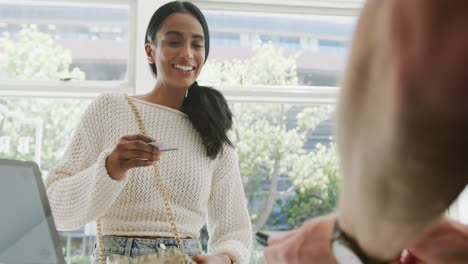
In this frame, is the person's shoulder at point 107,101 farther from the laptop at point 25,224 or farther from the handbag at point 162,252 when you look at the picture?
the laptop at point 25,224

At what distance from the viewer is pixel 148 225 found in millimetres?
1345

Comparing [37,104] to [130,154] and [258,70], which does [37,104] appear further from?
[130,154]

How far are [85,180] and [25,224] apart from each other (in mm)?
471

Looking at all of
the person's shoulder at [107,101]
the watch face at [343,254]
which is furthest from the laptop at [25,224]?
the person's shoulder at [107,101]

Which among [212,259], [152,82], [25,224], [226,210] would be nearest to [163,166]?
[226,210]

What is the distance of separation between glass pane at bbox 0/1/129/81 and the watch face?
273 cm

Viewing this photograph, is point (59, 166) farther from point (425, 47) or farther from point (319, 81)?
point (319, 81)

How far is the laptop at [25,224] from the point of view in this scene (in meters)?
0.80

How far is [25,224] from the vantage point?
31.6 inches

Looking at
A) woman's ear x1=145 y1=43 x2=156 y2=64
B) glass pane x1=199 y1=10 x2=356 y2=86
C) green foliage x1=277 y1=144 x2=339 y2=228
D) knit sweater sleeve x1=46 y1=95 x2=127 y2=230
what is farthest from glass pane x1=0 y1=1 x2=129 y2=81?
knit sweater sleeve x1=46 y1=95 x2=127 y2=230

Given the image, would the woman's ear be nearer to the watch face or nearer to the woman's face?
the woman's face

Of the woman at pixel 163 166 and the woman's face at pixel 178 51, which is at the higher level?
the woman's face at pixel 178 51

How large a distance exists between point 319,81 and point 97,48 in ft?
4.48

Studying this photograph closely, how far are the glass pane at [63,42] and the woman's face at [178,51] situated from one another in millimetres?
1522
